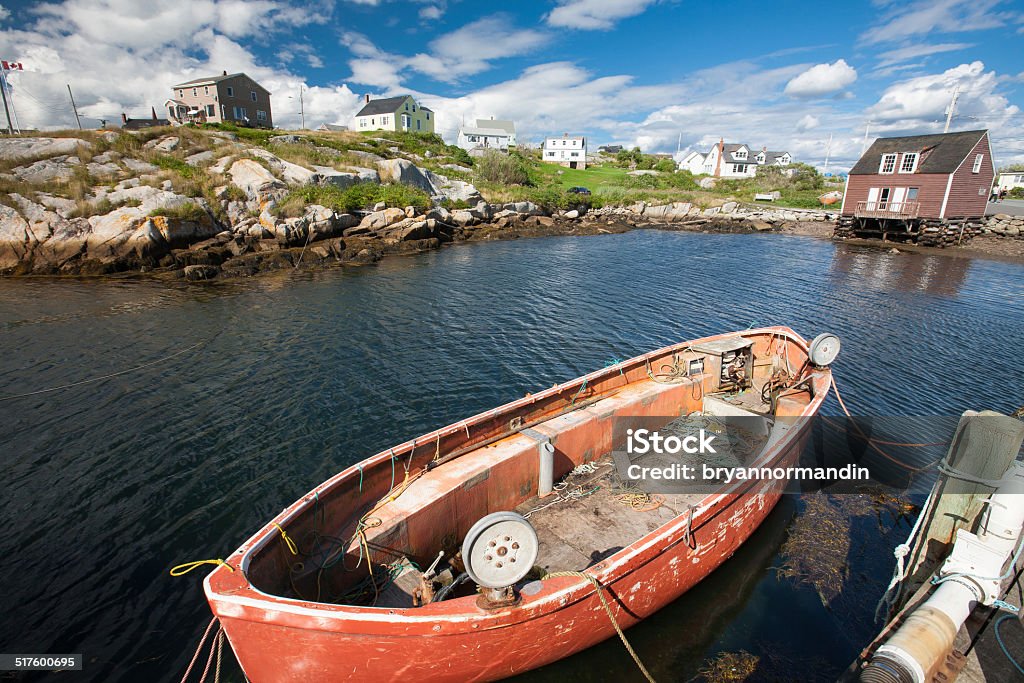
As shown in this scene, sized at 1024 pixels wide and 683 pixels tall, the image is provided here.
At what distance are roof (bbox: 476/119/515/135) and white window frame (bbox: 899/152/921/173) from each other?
2877 inches

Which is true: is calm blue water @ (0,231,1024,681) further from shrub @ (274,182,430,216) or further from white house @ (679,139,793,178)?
white house @ (679,139,793,178)

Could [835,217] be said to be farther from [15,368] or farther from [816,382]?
[15,368]

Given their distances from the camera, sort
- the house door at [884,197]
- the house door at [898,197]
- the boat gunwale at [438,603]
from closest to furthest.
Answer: the boat gunwale at [438,603], the house door at [898,197], the house door at [884,197]

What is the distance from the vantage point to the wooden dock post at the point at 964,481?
548 cm

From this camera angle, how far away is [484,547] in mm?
5270

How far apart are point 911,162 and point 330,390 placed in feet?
175

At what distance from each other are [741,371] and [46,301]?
30.1m

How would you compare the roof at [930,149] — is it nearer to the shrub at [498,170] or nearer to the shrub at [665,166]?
the shrub at [498,170]

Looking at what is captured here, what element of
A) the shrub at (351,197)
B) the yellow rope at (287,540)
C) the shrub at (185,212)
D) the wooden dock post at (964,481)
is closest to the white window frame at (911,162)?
the shrub at (351,197)

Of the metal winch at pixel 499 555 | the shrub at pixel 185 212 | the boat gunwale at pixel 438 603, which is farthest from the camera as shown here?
the shrub at pixel 185 212

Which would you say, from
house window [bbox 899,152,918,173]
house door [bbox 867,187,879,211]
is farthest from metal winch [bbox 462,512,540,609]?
house window [bbox 899,152,918,173]

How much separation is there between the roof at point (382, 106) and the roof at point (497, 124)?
24.4m

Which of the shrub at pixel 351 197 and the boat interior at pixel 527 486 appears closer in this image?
the boat interior at pixel 527 486

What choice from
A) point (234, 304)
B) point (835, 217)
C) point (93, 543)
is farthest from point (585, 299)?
point (835, 217)
